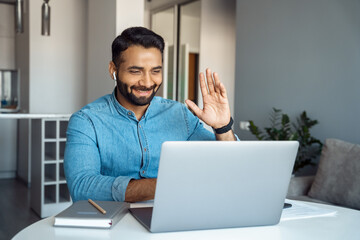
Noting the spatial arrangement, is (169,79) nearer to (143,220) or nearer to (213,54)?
(213,54)

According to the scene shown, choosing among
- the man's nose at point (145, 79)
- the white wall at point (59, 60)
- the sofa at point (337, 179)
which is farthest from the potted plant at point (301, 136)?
the white wall at point (59, 60)

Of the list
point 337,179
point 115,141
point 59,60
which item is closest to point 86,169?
point 115,141

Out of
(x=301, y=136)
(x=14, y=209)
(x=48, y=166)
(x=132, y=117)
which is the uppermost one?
(x=132, y=117)

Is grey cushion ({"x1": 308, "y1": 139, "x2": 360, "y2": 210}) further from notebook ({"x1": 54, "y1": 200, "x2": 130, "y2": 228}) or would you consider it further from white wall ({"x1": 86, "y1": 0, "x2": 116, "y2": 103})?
white wall ({"x1": 86, "y1": 0, "x2": 116, "y2": 103})

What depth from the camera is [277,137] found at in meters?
3.91

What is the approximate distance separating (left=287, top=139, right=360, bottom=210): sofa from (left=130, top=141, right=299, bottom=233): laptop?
2.05 m

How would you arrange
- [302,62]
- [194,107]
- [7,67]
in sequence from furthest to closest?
[7,67]
[302,62]
[194,107]

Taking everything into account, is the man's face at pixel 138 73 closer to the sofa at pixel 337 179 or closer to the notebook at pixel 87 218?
the notebook at pixel 87 218

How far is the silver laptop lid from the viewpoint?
3.27 feet

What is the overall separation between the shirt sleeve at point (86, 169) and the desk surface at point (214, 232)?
0.21 meters

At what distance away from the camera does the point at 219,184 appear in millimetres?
1043

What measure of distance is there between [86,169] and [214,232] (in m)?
0.58

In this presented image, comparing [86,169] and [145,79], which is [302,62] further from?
[86,169]

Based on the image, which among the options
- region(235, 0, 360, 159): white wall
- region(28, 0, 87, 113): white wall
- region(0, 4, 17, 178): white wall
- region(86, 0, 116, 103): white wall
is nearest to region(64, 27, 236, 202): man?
region(235, 0, 360, 159): white wall
